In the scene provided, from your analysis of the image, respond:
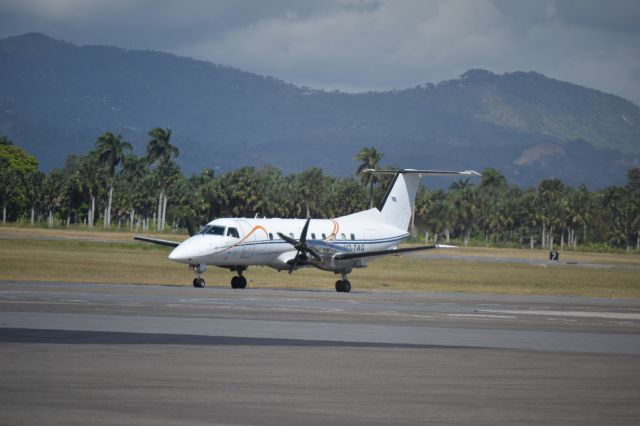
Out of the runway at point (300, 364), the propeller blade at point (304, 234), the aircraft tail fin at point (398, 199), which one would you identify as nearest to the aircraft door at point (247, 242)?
the propeller blade at point (304, 234)

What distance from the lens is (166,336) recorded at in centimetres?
2280

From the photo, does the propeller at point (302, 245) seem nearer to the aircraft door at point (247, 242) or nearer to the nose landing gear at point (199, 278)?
the aircraft door at point (247, 242)

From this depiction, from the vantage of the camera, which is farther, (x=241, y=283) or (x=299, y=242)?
(x=299, y=242)

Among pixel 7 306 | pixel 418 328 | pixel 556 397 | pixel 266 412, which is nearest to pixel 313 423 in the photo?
pixel 266 412

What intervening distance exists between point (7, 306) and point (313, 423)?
18.6m

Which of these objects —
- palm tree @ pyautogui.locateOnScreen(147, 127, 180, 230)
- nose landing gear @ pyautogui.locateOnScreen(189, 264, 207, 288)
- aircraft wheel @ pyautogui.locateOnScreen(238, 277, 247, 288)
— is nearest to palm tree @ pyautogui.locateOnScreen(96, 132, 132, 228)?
palm tree @ pyautogui.locateOnScreen(147, 127, 180, 230)

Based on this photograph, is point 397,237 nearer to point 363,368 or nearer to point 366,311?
point 366,311

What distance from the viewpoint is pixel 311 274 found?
208 feet

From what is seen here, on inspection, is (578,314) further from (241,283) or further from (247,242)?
(241,283)

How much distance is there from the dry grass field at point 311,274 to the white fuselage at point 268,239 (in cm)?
195

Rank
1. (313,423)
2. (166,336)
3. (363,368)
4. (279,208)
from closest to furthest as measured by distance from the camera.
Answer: (313,423)
(363,368)
(166,336)
(279,208)

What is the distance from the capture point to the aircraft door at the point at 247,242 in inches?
1842

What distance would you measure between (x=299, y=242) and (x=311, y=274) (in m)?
15.6

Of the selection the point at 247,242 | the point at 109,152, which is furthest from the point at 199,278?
the point at 109,152
